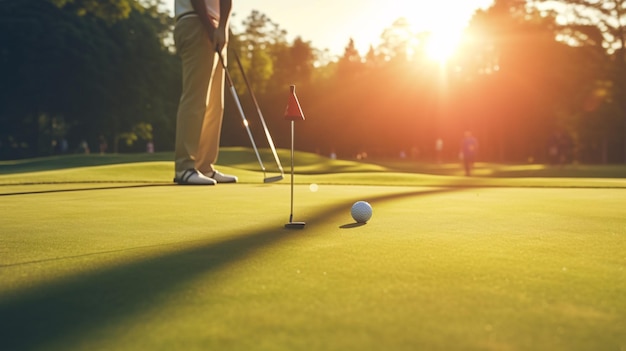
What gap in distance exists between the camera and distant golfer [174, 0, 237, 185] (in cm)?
1043

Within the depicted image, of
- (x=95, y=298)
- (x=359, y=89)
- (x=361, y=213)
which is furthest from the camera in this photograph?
(x=359, y=89)

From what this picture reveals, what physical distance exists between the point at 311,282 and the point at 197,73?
8246mm

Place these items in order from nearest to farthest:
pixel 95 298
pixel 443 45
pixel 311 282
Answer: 1. pixel 95 298
2. pixel 311 282
3. pixel 443 45

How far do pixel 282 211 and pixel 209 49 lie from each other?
4.95 meters

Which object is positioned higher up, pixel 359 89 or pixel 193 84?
pixel 359 89

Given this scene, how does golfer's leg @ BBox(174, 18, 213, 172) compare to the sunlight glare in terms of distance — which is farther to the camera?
the sunlight glare

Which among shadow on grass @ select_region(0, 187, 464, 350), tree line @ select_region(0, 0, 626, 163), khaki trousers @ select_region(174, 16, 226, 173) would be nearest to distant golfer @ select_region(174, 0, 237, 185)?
khaki trousers @ select_region(174, 16, 226, 173)

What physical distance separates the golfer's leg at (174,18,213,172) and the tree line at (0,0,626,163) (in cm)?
1640

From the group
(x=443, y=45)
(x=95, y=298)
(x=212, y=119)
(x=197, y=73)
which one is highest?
(x=443, y=45)

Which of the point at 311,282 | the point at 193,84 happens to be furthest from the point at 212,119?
the point at 311,282

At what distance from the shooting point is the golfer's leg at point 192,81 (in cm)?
1056

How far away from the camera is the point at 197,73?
10.7 meters

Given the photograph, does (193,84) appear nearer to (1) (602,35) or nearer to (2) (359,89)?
(1) (602,35)

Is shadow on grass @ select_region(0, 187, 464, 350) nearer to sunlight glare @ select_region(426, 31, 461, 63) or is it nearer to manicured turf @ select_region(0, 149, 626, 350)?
manicured turf @ select_region(0, 149, 626, 350)
